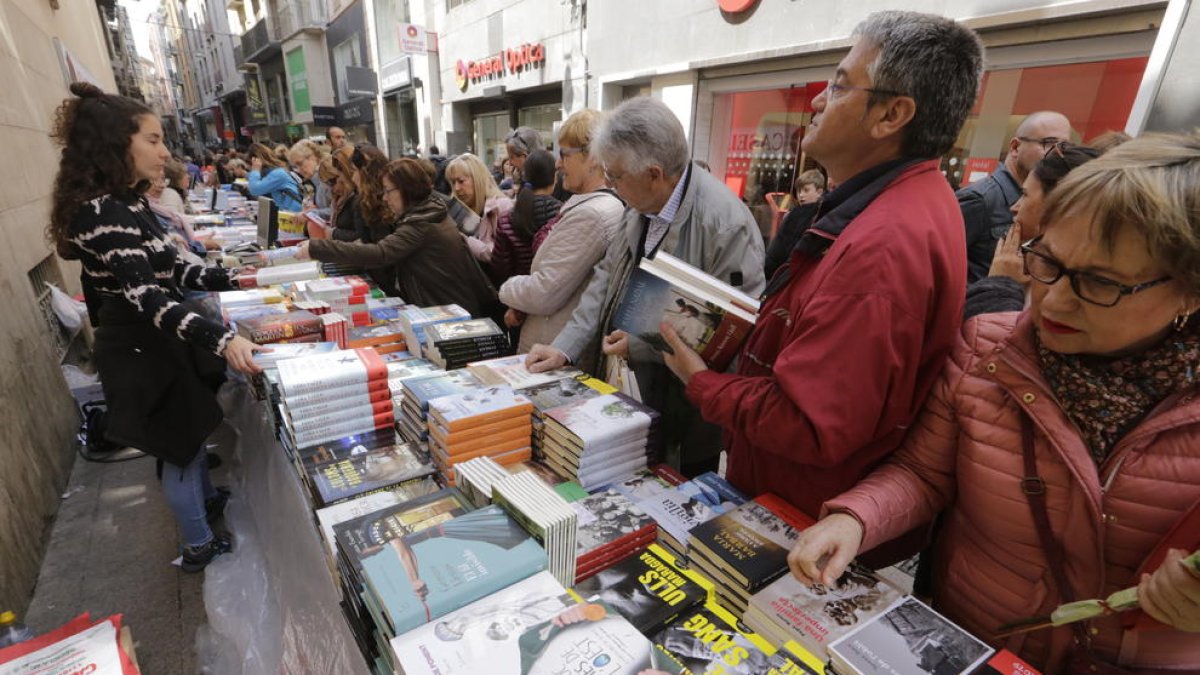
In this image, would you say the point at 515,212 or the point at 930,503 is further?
the point at 515,212

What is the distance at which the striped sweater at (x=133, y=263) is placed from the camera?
6.66 feet

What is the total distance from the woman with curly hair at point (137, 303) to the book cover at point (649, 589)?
5.48 feet

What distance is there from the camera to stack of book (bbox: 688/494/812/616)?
3.61 ft

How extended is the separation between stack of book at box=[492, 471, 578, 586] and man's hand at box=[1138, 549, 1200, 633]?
3.07 ft

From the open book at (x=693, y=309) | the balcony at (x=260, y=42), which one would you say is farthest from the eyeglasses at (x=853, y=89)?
the balcony at (x=260, y=42)

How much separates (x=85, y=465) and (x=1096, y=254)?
5148 mm

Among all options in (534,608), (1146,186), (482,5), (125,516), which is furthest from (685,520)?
(482,5)

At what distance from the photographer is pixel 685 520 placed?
135 centimetres

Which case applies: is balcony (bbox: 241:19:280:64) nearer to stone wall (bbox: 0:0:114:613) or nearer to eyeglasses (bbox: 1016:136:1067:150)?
stone wall (bbox: 0:0:114:613)

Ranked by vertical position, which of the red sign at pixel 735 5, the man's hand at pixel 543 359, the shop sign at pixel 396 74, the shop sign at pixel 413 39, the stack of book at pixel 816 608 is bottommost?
the stack of book at pixel 816 608

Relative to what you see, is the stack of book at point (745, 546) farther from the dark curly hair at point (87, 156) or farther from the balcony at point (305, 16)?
the balcony at point (305, 16)

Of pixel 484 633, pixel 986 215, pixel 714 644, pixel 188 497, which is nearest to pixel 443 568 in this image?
pixel 484 633

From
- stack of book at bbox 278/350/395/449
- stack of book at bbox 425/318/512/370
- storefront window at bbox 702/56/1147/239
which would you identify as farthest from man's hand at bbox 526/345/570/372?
storefront window at bbox 702/56/1147/239

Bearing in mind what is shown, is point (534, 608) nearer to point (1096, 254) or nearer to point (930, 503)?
point (930, 503)
